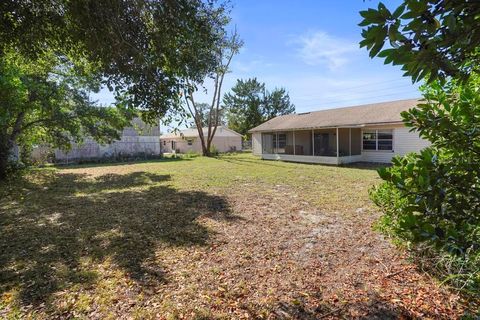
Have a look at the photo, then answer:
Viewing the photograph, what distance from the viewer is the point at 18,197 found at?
9.45m

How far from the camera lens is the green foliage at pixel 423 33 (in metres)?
1.07

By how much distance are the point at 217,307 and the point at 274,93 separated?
40962 mm

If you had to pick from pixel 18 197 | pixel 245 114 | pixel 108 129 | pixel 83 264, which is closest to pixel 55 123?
pixel 108 129

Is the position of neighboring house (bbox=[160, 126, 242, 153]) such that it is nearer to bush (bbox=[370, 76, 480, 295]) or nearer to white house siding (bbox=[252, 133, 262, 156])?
white house siding (bbox=[252, 133, 262, 156])

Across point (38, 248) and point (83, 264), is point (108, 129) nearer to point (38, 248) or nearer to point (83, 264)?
point (38, 248)

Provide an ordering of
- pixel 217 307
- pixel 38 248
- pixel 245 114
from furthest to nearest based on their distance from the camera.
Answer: pixel 245 114 → pixel 38 248 → pixel 217 307

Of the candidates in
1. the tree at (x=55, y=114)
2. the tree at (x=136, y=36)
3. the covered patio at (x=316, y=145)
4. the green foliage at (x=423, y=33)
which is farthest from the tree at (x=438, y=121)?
the covered patio at (x=316, y=145)

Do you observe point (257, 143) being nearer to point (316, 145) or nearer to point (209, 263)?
point (316, 145)

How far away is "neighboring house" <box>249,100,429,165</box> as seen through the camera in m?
15.4

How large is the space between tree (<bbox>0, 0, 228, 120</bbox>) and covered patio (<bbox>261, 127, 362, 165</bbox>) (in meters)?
13.6

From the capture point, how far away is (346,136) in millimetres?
18953

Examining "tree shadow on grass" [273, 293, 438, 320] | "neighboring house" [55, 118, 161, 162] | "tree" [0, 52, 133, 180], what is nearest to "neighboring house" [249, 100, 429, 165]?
"neighboring house" [55, 118, 161, 162]

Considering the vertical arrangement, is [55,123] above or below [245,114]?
below

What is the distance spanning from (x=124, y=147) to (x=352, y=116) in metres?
20.2
